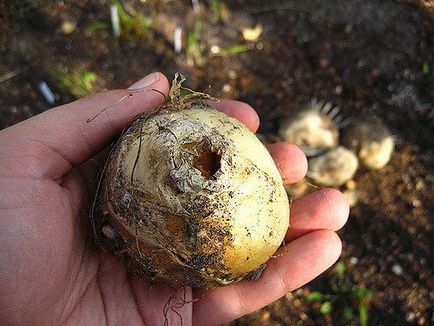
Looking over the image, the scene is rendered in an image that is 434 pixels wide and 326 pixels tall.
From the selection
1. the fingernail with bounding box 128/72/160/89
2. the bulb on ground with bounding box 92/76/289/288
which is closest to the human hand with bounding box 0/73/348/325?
the fingernail with bounding box 128/72/160/89

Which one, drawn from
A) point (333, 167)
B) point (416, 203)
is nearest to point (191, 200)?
point (333, 167)

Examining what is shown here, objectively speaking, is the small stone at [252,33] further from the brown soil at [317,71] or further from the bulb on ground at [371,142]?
the bulb on ground at [371,142]

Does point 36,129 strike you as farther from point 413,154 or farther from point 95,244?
point 413,154

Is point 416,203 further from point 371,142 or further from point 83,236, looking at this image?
point 83,236

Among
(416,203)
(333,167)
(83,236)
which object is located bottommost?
(416,203)

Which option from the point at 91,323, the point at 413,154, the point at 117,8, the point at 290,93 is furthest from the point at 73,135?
the point at 413,154

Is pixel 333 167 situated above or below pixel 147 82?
below

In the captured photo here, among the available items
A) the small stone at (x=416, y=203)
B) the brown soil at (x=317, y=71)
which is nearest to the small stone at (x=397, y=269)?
the brown soil at (x=317, y=71)
